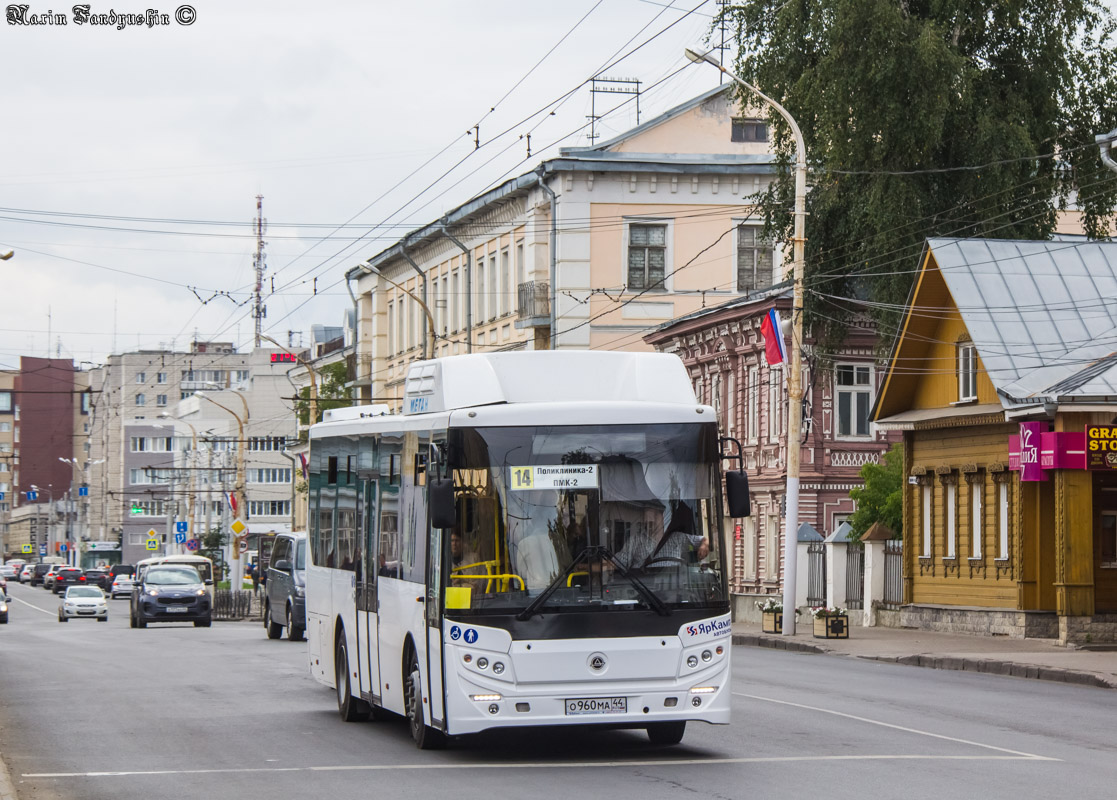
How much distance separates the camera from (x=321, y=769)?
13672mm

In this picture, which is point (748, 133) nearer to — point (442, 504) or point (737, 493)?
point (737, 493)

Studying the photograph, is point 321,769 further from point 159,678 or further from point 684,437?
point 159,678

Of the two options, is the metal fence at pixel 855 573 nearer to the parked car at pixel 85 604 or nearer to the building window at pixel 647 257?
the building window at pixel 647 257

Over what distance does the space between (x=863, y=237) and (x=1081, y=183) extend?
4822mm

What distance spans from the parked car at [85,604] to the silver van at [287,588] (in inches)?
933

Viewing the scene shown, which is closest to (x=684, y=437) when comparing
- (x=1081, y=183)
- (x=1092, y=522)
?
(x=1092, y=522)

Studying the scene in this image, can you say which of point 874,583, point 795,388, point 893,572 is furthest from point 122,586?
point 795,388

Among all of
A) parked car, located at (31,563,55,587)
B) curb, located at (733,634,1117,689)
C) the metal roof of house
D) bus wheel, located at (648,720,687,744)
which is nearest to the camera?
bus wheel, located at (648,720,687,744)

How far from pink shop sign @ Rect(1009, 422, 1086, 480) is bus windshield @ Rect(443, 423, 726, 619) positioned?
1881 cm

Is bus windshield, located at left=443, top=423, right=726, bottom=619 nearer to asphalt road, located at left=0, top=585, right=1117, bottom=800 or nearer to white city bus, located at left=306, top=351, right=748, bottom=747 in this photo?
white city bus, located at left=306, top=351, right=748, bottom=747

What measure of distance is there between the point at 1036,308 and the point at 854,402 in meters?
12.1

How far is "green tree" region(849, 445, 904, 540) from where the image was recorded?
41.3 m

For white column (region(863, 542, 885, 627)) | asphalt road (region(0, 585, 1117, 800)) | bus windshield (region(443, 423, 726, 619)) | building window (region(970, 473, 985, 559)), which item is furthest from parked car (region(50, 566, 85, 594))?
bus windshield (region(443, 423, 726, 619))

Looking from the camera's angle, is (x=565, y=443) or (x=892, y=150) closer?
(x=565, y=443)
